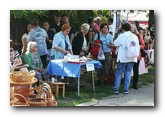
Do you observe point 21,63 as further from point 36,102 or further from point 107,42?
point 107,42

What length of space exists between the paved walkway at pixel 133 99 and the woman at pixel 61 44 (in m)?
0.61

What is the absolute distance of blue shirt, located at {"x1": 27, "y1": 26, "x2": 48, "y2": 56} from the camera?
6.29m

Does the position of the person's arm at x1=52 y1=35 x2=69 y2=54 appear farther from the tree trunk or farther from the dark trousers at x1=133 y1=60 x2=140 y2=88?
the tree trunk

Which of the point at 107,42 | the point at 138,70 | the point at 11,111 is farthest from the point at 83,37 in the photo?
the point at 11,111

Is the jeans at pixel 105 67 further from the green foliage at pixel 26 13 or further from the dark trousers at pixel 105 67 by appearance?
the green foliage at pixel 26 13

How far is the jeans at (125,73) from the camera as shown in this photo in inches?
250

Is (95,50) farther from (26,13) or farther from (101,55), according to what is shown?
(26,13)

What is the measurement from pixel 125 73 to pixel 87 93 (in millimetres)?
487

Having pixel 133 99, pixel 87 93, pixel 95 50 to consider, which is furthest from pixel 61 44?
pixel 133 99

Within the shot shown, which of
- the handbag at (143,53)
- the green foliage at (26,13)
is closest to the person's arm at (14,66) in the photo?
the green foliage at (26,13)

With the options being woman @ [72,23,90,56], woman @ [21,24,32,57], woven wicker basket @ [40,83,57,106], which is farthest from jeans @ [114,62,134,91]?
woman @ [21,24,32,57]

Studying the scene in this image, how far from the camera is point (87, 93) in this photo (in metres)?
6.32

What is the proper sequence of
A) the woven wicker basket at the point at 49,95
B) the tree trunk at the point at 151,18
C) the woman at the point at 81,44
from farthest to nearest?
the woman at the point at 81,44 < the woven wicker basket at the point at 49,95 < the tree trunk at the point at 151,18
